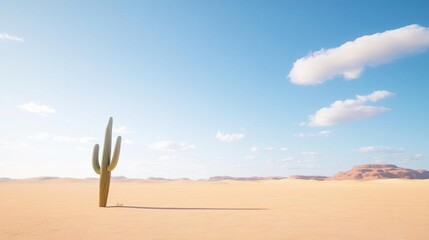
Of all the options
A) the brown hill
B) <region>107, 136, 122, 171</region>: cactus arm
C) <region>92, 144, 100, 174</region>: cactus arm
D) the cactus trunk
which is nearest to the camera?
the cactus trunk

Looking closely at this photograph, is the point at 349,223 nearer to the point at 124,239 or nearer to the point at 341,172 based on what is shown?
the point at 124,239

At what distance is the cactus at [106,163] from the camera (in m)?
15.2

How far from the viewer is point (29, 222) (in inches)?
385

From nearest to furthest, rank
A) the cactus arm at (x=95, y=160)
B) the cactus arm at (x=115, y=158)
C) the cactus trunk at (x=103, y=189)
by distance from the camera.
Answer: the cactus trunk at (x=103, y=189), the cactus arm at (x=115, y=158), the cactus arm at (x=95, y=160)

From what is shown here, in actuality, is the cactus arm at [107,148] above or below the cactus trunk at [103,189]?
above

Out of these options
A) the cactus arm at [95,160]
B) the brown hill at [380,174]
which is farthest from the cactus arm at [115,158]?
the brown hill at [380,174]

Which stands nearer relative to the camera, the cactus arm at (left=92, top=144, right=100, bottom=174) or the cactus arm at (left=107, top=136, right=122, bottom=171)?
the cactus arm at (left=107, top=136, right=122, bottom=171)

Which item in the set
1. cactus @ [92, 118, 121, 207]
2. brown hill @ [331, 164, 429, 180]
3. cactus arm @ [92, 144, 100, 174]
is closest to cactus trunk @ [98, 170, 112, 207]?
cactus @ [92, 118, 121, 207]

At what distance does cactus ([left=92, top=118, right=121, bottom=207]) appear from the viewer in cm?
1518

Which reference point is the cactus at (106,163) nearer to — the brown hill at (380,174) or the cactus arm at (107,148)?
the cactus arm at (107,148)

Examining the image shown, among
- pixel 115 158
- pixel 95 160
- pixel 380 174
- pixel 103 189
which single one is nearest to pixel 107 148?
pixel 115 158

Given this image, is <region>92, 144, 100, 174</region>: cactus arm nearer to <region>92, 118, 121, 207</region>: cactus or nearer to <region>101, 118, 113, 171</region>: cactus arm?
<region>92, 118, 121, 207</region>: cactus

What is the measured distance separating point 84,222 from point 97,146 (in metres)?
6.45

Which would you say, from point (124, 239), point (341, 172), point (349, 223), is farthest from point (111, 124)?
point (341, 172)
